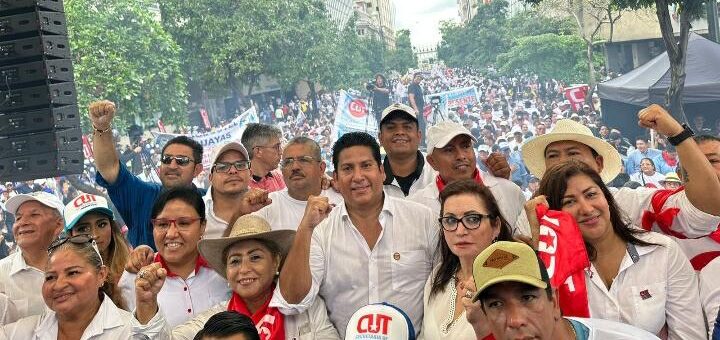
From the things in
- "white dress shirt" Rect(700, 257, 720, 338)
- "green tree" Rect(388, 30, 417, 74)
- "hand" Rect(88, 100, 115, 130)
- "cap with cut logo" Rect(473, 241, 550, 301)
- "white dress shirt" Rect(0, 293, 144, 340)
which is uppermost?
"green tree" Rect(388, 30, 417, 74)

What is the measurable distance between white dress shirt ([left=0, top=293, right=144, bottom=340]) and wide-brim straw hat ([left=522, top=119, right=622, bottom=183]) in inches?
56.3

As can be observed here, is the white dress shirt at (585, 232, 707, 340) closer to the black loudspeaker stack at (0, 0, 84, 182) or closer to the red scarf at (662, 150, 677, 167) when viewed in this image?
the black loudspeaker stack at (0, 0, 84, 182)

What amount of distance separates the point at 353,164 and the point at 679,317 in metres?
1.07

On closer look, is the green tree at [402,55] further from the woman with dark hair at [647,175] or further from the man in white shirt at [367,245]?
the man in white shirt at [367,245]

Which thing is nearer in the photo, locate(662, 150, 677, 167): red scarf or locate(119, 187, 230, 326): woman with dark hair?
locate(119, 187, 230, 326): woman with dark hair

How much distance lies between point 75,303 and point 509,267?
1.28 meters

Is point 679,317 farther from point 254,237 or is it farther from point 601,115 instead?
point 601,115

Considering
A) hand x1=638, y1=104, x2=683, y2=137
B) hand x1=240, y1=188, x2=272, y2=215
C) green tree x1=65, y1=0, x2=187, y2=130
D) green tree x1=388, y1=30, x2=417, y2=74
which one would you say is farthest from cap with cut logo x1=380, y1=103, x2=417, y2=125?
green tree x1=388, y1=30, x2=417, y2=74

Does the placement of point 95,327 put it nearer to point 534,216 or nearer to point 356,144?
point 356,144

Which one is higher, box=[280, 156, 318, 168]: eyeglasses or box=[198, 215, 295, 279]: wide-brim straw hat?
box=[280, 156, 318, 168]: eyeglasses

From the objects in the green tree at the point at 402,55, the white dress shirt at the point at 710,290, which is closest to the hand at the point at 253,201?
the white dress shirt at the point at 710,290

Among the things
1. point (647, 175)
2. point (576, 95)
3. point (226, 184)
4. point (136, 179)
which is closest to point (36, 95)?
point (136, 179)

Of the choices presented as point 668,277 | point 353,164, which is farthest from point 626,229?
point 353,164

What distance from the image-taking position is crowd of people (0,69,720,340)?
5.73ft
